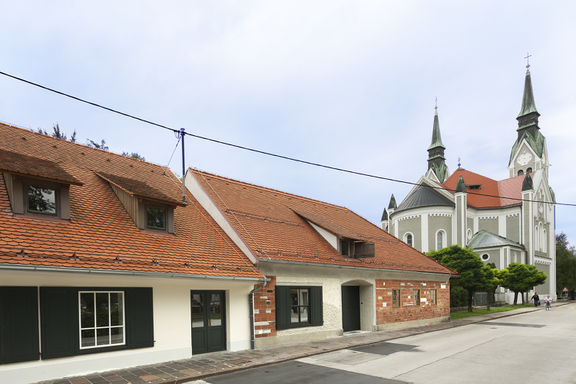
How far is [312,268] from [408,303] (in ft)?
23.8

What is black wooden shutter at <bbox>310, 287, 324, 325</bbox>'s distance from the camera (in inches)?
562

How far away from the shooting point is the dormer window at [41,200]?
→ 9.28m

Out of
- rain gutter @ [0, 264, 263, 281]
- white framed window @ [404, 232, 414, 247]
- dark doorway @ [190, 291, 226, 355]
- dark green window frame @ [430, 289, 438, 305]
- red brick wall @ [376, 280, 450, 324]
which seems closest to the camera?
rain gutter @ [0, 264, 263, 281]

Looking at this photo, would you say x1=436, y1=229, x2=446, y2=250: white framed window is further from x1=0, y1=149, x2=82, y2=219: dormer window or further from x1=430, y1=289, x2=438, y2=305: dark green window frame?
x1=0, y1=149, x2=82, y2=219: dormer window

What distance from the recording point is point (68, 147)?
12.9 meters

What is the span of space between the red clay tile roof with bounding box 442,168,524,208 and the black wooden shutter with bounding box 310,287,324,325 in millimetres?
37164

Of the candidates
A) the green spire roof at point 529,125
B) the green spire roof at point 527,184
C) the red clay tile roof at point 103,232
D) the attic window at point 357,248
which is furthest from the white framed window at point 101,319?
the green spire roof at point 529,125

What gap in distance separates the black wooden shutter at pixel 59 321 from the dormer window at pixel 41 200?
1.99 m

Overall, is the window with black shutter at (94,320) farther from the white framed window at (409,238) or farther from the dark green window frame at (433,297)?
the white framed window at (409,238)

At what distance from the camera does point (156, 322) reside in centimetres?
1027

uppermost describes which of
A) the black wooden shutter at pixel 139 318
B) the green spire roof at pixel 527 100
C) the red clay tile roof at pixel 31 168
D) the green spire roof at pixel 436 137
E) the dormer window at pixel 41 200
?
the green spire roof at pixel 527 100

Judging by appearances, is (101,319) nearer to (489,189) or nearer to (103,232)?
(103,232)

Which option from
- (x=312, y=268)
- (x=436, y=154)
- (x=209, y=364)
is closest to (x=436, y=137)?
(x=436, y=154)

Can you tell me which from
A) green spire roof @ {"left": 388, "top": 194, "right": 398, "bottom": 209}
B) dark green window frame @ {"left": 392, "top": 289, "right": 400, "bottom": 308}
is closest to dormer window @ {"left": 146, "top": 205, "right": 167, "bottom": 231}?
dark green window frame @ {"left": 392, "top": 289, "right": 400, "bottom": 308}
